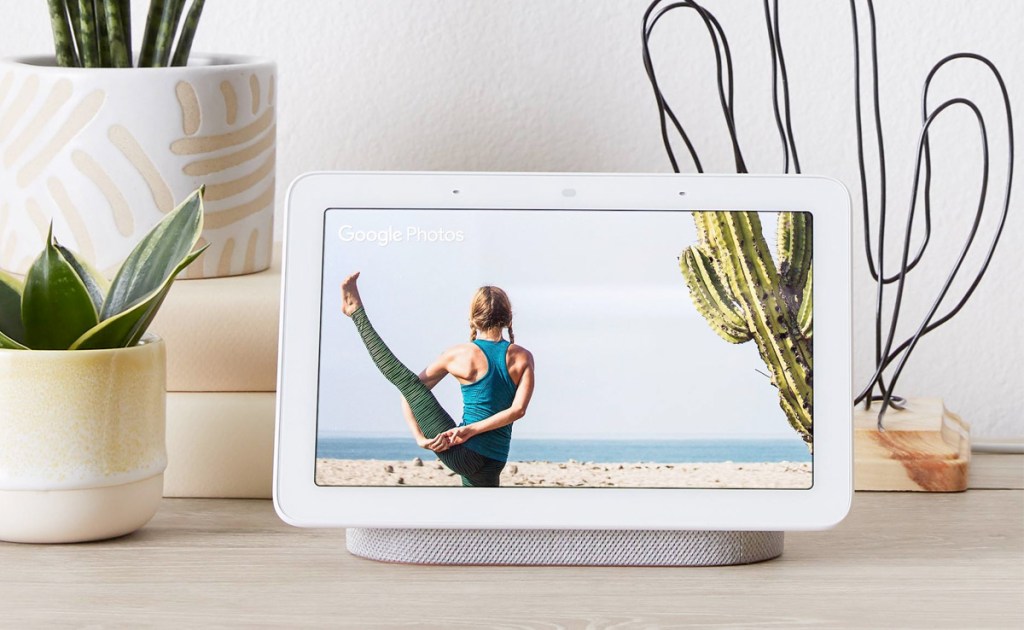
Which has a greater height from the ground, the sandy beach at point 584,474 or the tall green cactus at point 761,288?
the tall green cactus at point 761,288

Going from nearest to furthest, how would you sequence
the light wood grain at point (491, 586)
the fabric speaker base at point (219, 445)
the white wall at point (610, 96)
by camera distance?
the light wood grain at point (491, 586), the fabric speaker base at point (219, 445), the white wall at point (610, 96)

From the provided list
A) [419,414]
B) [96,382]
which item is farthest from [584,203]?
[96,382]

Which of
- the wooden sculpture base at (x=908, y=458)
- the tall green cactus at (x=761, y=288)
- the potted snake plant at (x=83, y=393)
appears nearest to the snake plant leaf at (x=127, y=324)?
the potted snake plant at (x=83, y=393)

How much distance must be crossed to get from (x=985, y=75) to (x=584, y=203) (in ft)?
1.14

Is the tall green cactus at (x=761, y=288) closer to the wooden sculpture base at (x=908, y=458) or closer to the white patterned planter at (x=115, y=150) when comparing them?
the wooden sculpture base at (x=908, y=458)

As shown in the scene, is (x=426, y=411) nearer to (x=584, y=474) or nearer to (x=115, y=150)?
(x=584, y=474)

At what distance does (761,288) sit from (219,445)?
0.92ft

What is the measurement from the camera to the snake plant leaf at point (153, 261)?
1.63ft

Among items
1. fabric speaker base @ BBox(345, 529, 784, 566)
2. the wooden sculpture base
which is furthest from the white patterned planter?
the wooden sculpture base

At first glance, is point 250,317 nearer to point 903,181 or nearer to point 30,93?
point 30,93

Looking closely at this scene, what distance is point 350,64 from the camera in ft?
2.34

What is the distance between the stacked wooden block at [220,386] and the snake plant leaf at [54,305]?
6 cm

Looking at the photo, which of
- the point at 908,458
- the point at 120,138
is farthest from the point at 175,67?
the point at 908,458

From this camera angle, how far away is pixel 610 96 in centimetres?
71
